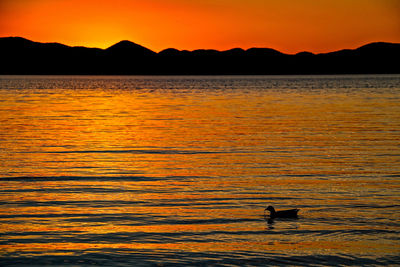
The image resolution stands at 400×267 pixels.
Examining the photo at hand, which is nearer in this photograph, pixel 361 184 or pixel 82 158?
pixel 361 184

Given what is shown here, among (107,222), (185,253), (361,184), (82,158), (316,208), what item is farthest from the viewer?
(82,158)

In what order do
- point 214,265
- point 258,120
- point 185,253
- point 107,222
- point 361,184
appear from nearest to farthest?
point 214,265
point 185,253
point 107,222
point 361,184
point 258,120

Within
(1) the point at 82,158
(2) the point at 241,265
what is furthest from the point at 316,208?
(1) the point at 82,158

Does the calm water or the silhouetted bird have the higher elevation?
the silhouetted bird

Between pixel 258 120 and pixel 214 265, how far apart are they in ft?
120

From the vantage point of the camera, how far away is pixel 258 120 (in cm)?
5016

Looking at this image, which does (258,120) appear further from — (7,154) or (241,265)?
(241,265)

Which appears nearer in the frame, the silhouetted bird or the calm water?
the calm water

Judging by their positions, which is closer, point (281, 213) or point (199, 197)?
point (281, 213)

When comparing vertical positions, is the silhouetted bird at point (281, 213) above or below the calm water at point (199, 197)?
A: above

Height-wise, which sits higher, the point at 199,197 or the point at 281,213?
the point at 281,213

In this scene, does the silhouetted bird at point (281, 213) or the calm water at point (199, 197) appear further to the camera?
the silhouetted bird at point (281, 213)

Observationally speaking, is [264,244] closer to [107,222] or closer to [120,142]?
[107,222]

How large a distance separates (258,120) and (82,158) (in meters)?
22.6
